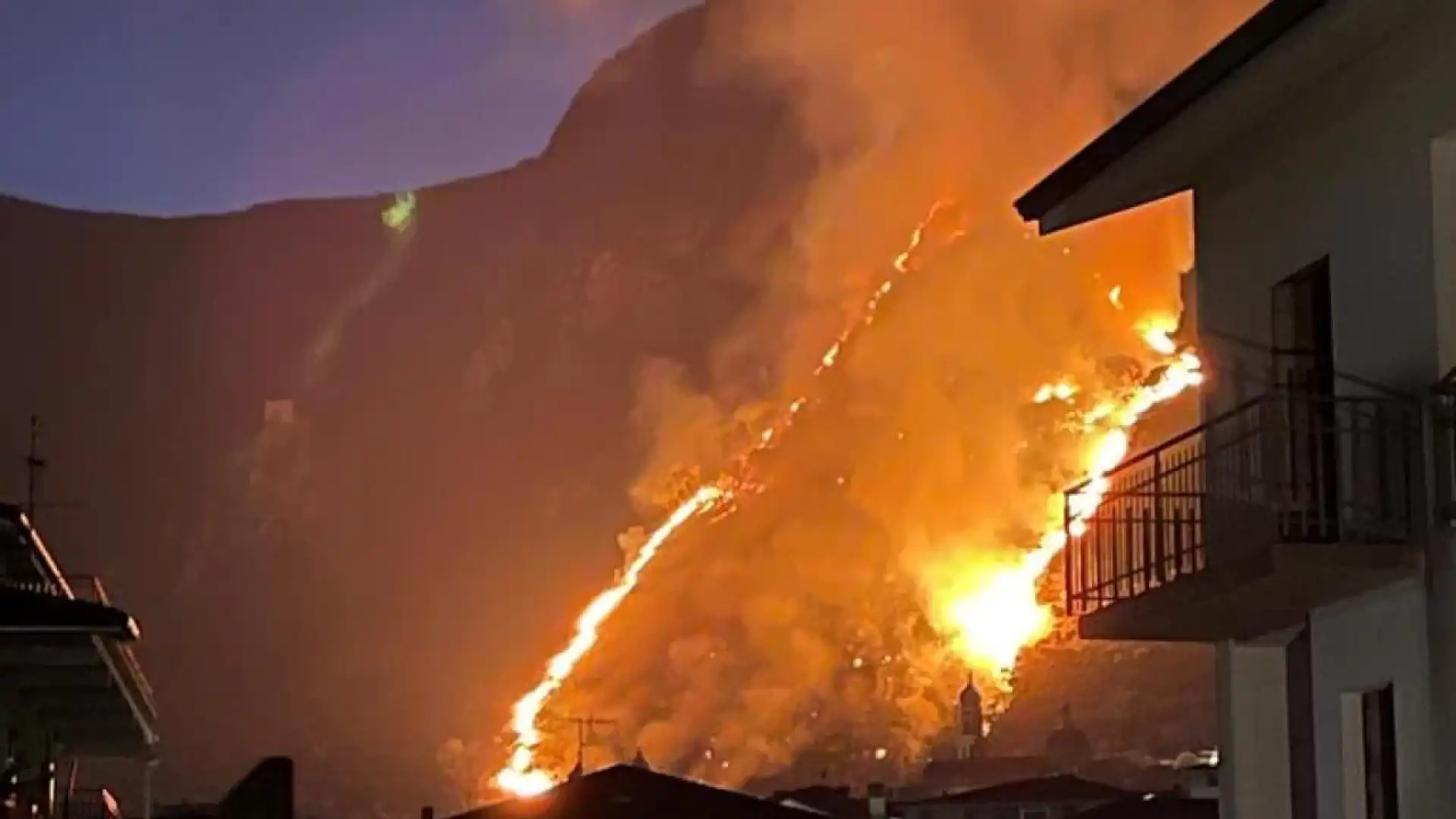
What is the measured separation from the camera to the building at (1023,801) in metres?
37.1

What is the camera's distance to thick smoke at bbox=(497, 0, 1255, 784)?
134ft

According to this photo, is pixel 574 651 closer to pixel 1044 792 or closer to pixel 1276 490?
pixel 1044 792

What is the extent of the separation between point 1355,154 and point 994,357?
30070 mm

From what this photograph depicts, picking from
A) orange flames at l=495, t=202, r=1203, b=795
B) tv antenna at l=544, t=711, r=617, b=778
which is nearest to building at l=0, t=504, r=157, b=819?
orange flames at l=495, t=202, r=1203, b=795

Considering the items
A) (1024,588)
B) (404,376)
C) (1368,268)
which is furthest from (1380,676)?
(404,376)

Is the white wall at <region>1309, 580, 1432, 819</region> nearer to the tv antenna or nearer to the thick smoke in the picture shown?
the thick smoke

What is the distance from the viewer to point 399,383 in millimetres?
44969

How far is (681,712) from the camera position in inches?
1646

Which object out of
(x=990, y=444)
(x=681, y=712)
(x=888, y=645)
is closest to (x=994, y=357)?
(x=990, y=444)

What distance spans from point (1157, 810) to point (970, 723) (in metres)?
11.9

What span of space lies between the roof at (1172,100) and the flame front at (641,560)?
90.9 ft

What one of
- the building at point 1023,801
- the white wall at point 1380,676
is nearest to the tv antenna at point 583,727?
the building at point 1023,801

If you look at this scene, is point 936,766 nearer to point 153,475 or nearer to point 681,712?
point 681,712

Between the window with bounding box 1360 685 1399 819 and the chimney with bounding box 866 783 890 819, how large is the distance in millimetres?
24738
